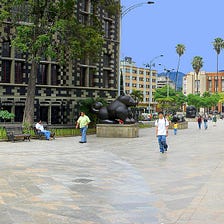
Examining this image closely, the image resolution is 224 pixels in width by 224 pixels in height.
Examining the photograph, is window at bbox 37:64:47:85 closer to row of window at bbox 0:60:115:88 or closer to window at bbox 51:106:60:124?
row of window at bbox 0:60:115:88

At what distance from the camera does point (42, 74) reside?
40.7 meters

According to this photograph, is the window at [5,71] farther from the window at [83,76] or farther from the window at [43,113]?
the window at [83,76]

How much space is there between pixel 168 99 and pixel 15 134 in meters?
63.5

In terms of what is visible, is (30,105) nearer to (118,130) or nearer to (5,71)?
(118,130)

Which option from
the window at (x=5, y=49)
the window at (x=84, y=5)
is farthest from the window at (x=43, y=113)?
the window at (x=84, y=5)

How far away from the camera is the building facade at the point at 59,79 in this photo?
37.8m

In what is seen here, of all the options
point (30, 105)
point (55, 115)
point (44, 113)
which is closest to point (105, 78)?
point (55, 115)

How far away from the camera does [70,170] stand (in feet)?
44.5

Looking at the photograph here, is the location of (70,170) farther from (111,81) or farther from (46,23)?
(111,81)

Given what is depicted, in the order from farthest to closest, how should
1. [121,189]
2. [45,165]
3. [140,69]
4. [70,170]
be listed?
[140,69] < [45,165] < [70,170] < [121,189]

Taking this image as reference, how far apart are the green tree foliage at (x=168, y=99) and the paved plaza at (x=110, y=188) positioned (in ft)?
224

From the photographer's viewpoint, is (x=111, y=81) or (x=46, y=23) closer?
(x=46, y=23)

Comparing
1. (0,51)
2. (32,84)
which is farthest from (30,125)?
(0,51)

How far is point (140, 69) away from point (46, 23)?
137 m
